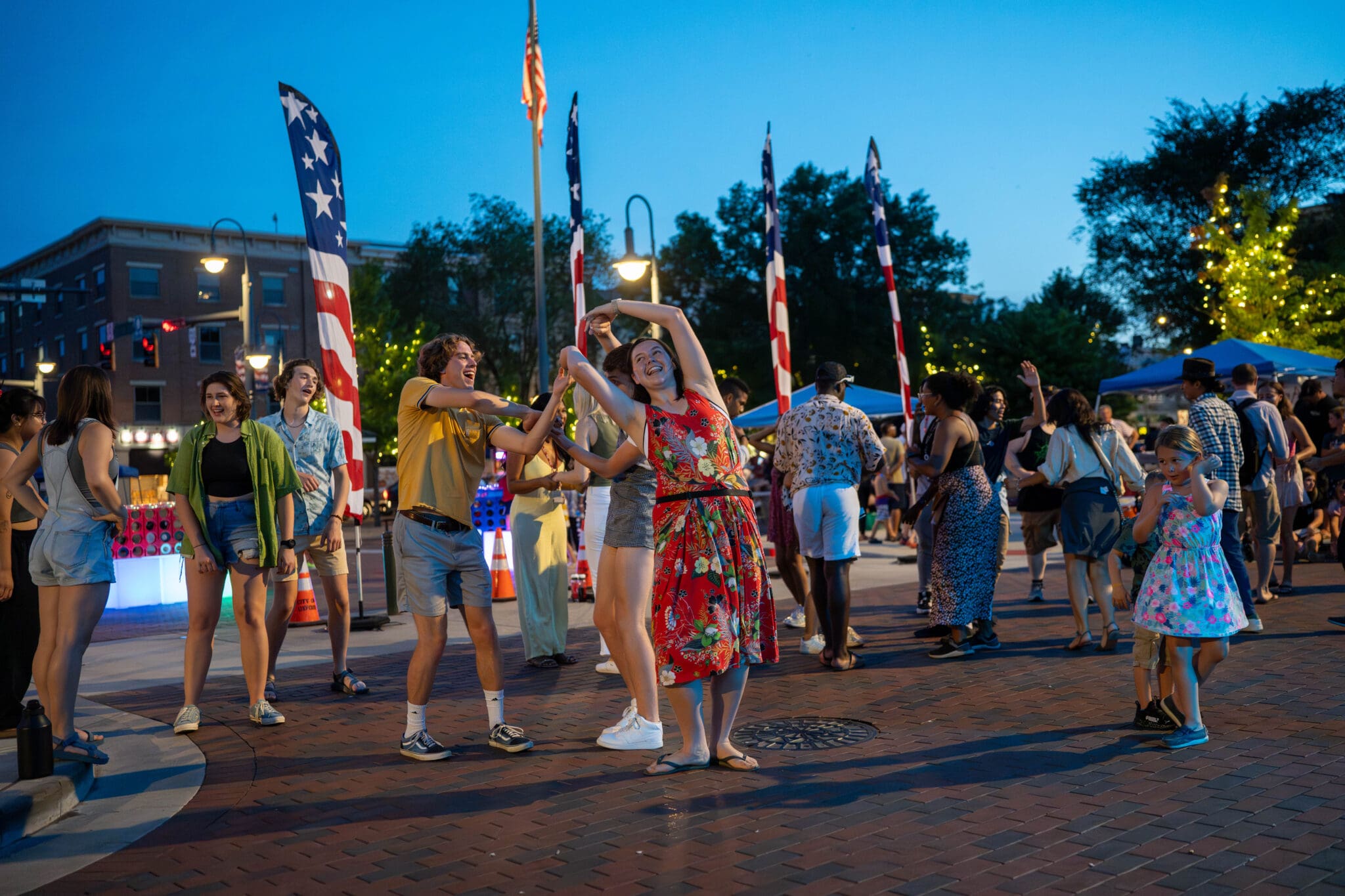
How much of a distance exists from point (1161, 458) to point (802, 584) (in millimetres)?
3501

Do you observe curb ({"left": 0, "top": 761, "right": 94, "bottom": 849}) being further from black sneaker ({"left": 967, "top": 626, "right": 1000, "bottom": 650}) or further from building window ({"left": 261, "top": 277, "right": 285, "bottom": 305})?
building window ({"left": 261, "top": 277, "right": 285, "bottom": 305})

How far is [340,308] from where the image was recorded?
8383 millimetres

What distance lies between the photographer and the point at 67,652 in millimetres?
5148

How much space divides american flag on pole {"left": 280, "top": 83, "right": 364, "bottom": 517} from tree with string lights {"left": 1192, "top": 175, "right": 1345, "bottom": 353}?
80.1 ft

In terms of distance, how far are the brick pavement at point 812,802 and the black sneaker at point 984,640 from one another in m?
0.95

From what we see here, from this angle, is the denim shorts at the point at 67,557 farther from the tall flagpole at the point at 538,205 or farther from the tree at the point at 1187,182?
the tree at the point at 1187,182

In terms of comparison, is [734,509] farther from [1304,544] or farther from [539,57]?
[539,57]

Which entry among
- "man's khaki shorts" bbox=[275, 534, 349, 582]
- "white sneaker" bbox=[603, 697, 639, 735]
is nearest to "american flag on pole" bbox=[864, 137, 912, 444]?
"man's khaki shorts" bbox=[275, 534, 349, 582]

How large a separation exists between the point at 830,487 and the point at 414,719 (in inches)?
126

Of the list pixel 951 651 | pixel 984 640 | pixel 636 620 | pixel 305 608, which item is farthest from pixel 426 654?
pixel 305 608

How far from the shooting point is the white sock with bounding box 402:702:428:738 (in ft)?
16.8

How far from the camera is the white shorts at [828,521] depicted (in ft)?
23.3

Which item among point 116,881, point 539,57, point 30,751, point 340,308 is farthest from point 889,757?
point 539,57

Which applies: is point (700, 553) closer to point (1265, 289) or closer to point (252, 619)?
point (252, 619)
